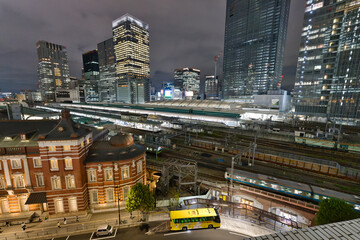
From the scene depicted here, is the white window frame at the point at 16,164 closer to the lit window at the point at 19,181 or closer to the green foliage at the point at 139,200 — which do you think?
the lit window at the point at 19,181

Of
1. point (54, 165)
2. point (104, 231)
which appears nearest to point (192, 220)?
point (104, 231)

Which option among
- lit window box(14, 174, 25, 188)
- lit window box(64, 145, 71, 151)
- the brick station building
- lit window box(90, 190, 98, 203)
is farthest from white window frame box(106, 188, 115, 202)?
lit window box(14, 174, 25, 188)

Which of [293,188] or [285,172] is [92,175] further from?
[285,172]

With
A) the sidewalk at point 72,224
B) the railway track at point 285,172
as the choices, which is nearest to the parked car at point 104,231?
the sidewalk at point 72,224

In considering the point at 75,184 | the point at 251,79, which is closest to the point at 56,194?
the point at 75,184

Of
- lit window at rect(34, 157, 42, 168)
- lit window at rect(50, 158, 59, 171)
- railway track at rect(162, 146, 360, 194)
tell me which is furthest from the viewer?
railway track at rect(162, 146, 360, 194)

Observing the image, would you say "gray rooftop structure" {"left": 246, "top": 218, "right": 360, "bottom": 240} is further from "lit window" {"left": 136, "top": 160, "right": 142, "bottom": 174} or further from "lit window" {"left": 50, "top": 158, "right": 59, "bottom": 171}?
"lit window" {"left": 50, "top": 158, "right": 59, "bottom": 171}
